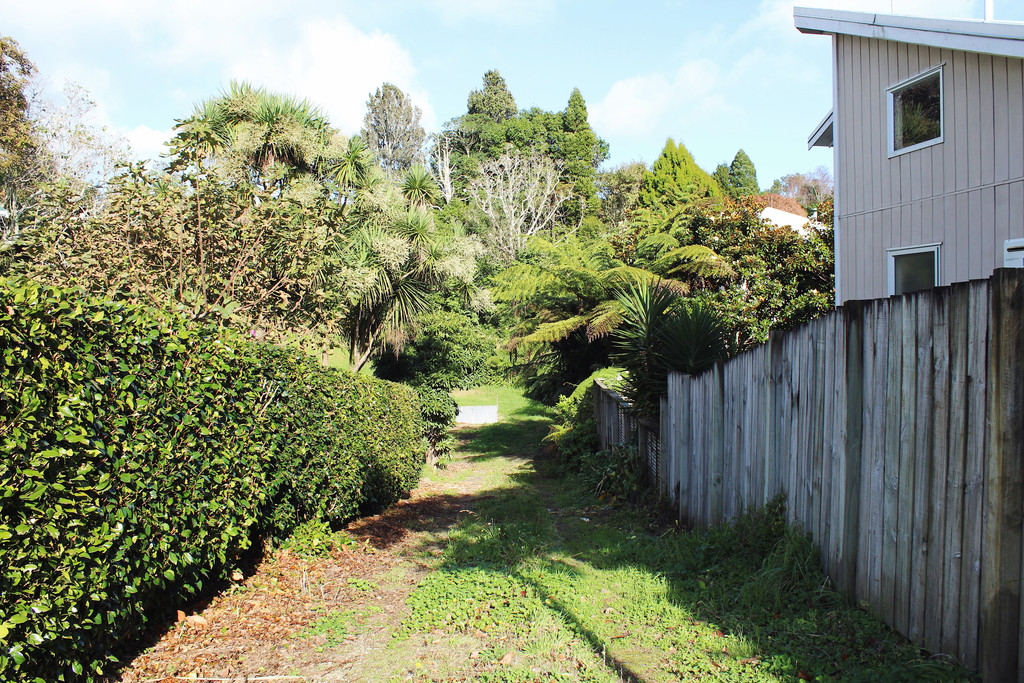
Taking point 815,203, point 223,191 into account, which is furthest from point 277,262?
point 815,203

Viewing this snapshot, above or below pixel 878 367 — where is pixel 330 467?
below

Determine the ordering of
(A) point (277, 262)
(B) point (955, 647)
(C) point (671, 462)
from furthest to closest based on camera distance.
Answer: (A) point (277, 262) < (C) point (671, 462) < (B) point (955, 647)

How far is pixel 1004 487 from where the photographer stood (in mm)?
2945

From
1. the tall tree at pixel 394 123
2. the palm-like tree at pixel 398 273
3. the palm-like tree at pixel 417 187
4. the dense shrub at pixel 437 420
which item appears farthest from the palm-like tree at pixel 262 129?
the tall tree at pixel 394 123

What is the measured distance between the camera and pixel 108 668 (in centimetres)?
384

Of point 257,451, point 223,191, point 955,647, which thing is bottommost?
point 955,647

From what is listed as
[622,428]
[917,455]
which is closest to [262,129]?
[622,428]

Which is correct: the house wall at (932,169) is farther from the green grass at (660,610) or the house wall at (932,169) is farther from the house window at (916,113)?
the green grass at (660,610)

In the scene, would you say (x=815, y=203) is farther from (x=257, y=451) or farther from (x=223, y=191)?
(x=257, y=451)

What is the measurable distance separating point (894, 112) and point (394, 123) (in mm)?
55628

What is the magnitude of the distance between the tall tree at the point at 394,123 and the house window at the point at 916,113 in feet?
176

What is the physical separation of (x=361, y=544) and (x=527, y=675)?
3.76 m

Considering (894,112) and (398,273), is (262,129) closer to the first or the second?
(398,273)

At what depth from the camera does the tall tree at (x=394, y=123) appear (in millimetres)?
60156
